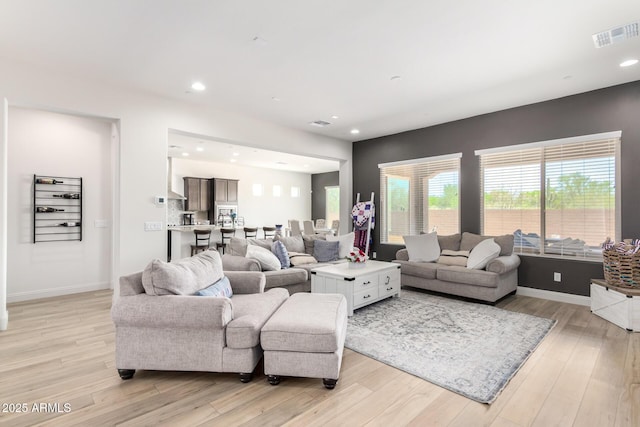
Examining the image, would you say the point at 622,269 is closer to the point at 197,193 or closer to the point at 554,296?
the point at 554,296

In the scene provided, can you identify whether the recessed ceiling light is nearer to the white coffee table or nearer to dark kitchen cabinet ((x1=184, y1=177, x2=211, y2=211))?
the white coffee table

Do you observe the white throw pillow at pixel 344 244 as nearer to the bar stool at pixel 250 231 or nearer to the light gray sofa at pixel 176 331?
the bar stool at pixel 250 231

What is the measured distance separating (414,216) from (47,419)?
594cm

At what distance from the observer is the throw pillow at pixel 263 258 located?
4.26 meters

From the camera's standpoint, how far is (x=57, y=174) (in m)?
4.94

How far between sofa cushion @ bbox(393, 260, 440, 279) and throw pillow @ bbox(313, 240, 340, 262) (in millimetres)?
1112

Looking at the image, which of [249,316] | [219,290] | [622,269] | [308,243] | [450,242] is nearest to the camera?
[249,316]

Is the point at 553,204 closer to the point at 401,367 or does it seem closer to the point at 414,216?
the point at 414,216

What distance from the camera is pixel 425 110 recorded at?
17.0ft

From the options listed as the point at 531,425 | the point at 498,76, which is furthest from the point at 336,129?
the point at 531,425

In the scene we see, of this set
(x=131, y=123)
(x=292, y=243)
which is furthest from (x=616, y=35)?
(x=131, y=123)

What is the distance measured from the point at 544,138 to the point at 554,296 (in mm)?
2319

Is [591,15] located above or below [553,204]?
above

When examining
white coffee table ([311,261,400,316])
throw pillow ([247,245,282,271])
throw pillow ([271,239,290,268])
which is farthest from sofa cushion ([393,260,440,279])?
throw pillow ([247,245,282,271])
